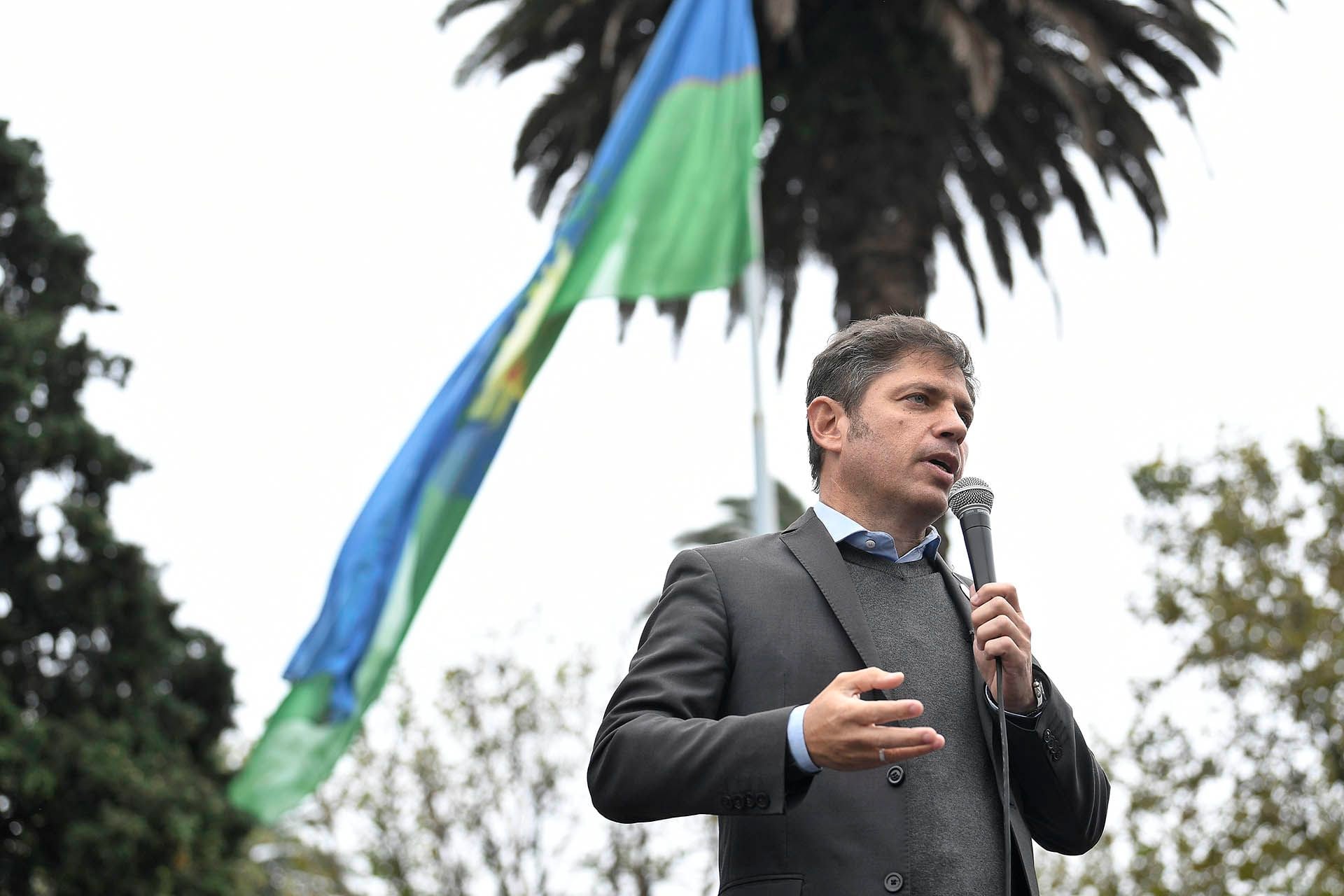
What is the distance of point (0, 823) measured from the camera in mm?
18078

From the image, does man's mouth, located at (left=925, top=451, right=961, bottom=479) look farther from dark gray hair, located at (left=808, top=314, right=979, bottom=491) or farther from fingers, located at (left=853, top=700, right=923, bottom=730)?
fingers, located at (left=853, top=700, right=923, bottom=730)

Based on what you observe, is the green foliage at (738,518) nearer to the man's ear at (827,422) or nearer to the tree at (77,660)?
the tree at (77,660)

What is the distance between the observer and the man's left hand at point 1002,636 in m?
3.08

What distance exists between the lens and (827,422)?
3684mm

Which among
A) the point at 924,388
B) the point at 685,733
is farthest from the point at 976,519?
the point at 685,733

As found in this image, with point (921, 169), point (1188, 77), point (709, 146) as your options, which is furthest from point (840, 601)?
point (1188, 77)

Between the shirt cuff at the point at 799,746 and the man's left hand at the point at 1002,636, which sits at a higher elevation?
the man's left hand at the point at 1002,636

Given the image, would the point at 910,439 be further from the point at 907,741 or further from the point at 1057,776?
the point at 907,741

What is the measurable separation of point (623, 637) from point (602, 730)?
68.9 feet

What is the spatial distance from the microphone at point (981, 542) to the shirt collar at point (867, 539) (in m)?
0.11

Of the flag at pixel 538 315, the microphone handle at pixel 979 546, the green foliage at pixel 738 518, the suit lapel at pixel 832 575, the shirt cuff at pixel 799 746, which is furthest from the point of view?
the green foliage at pixel 738 518

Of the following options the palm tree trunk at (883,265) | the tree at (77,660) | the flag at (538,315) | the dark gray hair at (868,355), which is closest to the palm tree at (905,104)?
the palm tree trunk at (883,265)

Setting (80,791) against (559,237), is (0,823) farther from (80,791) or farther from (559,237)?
(559,237)

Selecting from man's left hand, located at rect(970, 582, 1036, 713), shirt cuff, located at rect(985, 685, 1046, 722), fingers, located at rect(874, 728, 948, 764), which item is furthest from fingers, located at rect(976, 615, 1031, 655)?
fingers, located at rect(874, 728, 948, 764)
